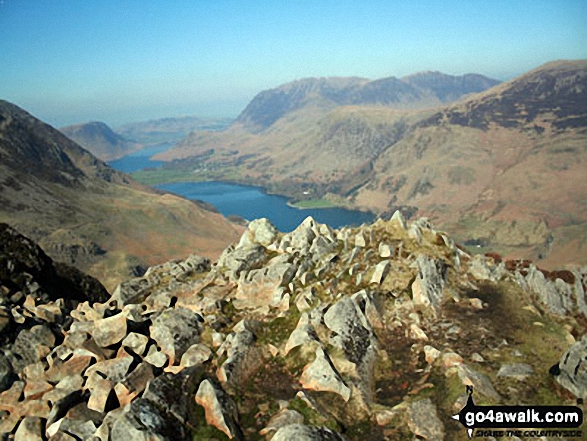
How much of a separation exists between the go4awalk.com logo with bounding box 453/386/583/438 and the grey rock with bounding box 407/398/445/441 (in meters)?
1.00

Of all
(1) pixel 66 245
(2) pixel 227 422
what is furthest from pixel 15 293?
(1) pixel 66 245

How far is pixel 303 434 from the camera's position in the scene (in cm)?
1645

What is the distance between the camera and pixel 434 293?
30.3 meters

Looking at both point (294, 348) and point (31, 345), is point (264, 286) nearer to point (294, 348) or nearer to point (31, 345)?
point (294, 348)

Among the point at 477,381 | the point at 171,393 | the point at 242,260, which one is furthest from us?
the point at 242,260

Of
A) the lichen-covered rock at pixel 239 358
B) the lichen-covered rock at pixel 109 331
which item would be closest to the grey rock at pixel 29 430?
the lichen-covered rock at pixel 109 331

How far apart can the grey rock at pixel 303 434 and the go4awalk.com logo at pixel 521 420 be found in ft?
20.7

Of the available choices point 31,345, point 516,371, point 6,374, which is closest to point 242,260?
point 31,345

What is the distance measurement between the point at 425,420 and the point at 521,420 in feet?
13.8

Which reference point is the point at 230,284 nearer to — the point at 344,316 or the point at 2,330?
the point at 344,316

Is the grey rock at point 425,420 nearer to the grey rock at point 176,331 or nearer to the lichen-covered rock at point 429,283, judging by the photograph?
the lichen-covered rock at point 429,283

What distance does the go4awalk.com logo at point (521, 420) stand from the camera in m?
17.8

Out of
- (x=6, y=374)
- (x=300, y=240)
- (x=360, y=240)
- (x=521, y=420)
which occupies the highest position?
(x=300, y=240)

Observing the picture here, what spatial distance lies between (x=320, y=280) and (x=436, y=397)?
12.7 metres
